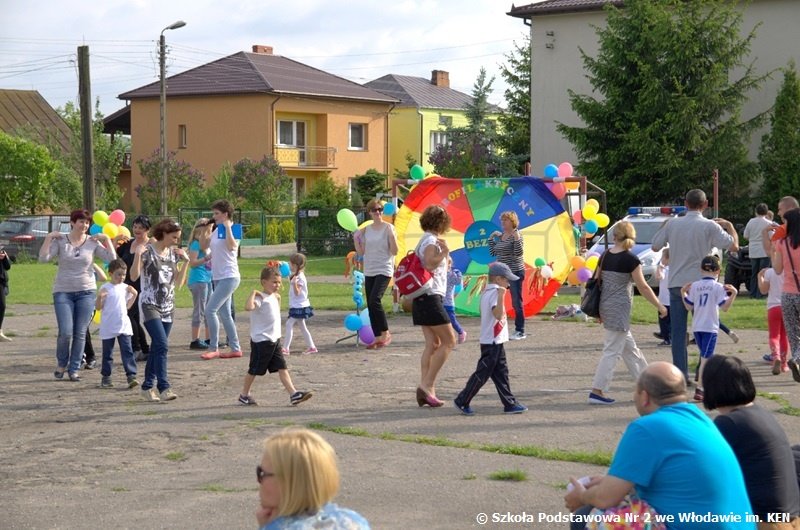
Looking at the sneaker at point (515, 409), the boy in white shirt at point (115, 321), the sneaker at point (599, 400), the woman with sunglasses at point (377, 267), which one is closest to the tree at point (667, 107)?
the woman with sunglasses at point (377, 267)

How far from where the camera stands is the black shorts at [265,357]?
10.5 metres

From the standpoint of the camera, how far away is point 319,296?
23.9 meters

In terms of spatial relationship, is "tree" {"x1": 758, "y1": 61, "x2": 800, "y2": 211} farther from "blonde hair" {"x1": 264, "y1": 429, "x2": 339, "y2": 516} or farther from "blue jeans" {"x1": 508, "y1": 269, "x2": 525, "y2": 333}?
"blonde hair" {"x1": 264, "y1": 429, "x2": 339, "y2": 516}

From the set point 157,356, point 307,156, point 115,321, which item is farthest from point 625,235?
point 307,156

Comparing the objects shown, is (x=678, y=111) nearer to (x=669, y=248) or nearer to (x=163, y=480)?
(x=669, y=248)

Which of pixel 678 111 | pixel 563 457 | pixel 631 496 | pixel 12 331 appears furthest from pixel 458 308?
pixel 678 111

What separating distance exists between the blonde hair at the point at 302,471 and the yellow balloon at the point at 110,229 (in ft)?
33.0

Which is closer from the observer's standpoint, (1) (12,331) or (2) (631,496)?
(2) (631,496)

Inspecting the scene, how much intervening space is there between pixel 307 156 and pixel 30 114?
19.8 meters

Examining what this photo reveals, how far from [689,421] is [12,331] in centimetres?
1501

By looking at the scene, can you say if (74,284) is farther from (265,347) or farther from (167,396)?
(265,347)

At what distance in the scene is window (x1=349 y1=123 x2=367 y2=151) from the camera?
6250 centimetres

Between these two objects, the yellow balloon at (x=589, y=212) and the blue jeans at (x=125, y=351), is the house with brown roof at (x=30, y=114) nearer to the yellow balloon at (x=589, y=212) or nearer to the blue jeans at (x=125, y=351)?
the yellow balloon at (x=589, y=212)

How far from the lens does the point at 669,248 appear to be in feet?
37.2
